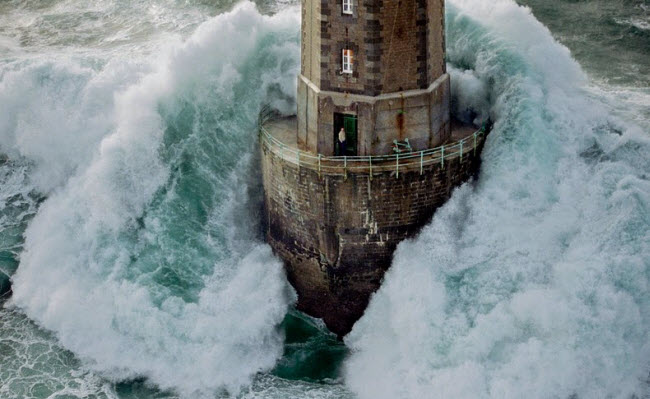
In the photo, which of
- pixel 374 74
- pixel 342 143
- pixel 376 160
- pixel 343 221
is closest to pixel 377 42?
pixel 374 74

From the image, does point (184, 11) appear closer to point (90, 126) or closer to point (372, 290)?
point (90, 126)

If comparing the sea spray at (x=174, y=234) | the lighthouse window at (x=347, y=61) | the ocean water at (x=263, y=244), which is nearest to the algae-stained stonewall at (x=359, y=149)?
the lighthouse window at (x=347, y=61)

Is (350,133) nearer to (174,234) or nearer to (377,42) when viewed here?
(377,42)

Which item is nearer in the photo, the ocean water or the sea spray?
the ocean water

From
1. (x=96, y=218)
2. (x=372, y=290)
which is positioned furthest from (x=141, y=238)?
(x=372, y=290)

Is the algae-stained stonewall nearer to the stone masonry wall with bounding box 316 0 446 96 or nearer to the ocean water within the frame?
the stone masonry wall with bounding box 316 0 446 96

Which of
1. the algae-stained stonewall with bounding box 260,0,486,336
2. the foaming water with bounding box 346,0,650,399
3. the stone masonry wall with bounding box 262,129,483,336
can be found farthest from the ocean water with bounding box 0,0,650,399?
the algae-stained stonewall with bounding box 260,0,486,336

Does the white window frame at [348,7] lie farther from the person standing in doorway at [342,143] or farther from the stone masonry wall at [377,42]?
the person standing in doorway at [342,143]
